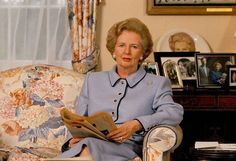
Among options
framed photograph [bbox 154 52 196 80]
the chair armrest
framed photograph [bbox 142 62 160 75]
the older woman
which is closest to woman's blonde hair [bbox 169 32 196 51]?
framed photograph [bbox 154 52 196 80]

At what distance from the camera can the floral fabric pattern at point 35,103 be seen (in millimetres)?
2951

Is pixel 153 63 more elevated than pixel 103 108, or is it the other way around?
pixel 153 63

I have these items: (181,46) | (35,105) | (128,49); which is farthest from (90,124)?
(181,46)

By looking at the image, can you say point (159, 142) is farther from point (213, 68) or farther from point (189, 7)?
point (189, 7)

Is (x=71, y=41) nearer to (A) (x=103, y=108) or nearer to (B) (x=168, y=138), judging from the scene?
(A) (x=103, y=108)

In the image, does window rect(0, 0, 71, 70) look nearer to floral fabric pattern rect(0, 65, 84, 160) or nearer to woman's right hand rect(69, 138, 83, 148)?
floral fabric pattern rect(0, 65, 84, 160)

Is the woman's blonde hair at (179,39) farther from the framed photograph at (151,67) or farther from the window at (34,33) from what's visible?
the window at (34,33)

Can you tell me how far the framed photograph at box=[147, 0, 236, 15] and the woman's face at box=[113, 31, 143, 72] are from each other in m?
1.06

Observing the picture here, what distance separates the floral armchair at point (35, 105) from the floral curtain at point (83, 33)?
430 mm

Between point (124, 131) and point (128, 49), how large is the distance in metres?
0.46

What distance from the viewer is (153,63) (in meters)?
3.42

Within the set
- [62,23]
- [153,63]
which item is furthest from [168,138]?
[62,23]

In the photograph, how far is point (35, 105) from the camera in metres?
3.02

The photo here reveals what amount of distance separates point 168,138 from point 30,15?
5.77 feet
